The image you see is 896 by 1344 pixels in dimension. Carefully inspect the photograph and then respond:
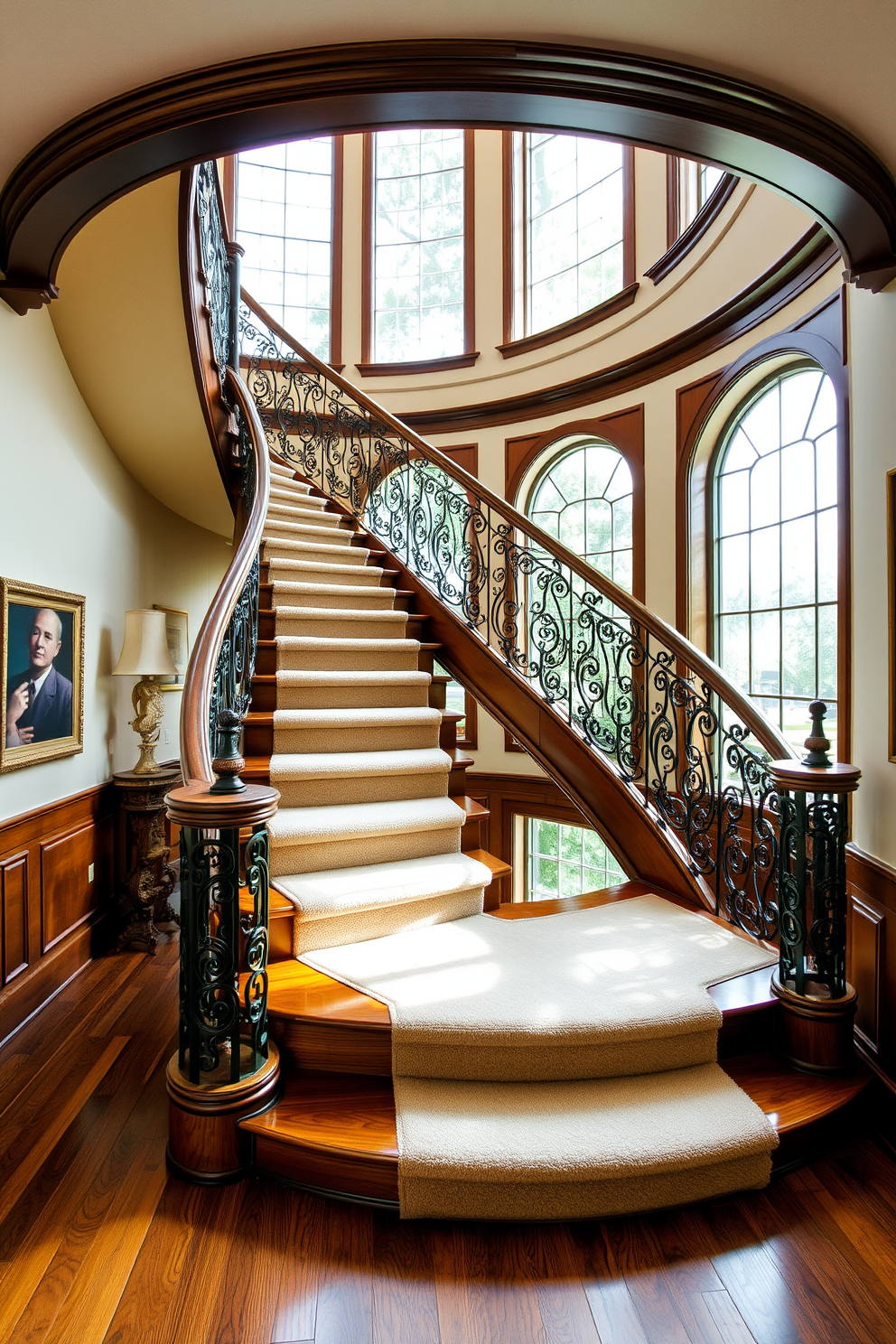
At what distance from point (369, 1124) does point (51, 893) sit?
2191 millimetres

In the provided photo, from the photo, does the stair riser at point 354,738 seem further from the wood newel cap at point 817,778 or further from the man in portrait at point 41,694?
the wood newel cap at point 817,778

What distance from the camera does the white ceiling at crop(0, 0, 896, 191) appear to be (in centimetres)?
158

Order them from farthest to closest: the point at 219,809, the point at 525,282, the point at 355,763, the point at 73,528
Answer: the point at 525,282, the point at 73,528, the point at 355,763, the point at 219,809

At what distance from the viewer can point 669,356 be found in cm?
514

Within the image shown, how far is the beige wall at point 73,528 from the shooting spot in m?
2.97

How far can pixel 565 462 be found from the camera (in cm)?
634

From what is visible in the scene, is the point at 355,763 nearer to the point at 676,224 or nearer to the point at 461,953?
the point at 461,953

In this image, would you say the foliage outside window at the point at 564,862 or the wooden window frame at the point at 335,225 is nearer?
the foliage outside window at the point at 564,862

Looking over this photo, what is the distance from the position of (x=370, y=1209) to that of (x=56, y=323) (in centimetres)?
366

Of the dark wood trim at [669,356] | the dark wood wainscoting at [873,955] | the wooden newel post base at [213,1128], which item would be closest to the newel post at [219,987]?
the wooden newel post base at [213,1128]

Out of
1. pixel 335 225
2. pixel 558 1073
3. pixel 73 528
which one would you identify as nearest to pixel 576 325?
pixel 335 225

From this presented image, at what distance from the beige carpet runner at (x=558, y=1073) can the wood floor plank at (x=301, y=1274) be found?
227 mm

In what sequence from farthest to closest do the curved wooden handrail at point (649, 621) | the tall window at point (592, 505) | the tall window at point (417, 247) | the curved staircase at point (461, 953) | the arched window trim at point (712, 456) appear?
the tall window at point (417, 247) → the tall window at point (592, 505) → the arched window trim at point (712, 456) → the curved wooden handrail at point (649, 621) → the curved staircase at point (461, 953)

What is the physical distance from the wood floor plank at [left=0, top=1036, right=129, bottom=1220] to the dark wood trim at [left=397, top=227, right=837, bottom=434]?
4859 millimetres
